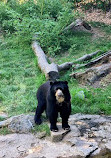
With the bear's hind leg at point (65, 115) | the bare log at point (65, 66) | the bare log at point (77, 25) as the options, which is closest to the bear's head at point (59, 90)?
the bear's hind leg at point (65, 115)

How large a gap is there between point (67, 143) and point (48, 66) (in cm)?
341

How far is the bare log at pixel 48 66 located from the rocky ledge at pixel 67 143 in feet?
6.97

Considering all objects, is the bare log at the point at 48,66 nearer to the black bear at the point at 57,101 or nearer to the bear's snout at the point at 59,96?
the black bear at the point at 57,101

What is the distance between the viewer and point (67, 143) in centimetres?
466

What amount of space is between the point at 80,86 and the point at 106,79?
2.58 feet

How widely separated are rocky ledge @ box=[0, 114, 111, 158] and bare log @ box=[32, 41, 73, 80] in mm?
2124

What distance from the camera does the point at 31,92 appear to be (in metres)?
6.97

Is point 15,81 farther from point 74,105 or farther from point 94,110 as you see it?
point 94,110

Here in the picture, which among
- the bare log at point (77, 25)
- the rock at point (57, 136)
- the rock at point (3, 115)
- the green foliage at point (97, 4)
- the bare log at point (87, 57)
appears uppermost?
the green foliage at point (97, 4)

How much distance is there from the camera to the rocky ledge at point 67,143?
4391 mm

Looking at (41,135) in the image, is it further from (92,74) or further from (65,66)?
(65,66)

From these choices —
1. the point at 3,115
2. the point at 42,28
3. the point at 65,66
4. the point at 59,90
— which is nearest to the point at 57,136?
the point at 59,90

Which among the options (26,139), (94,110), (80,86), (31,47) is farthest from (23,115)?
(31,47)

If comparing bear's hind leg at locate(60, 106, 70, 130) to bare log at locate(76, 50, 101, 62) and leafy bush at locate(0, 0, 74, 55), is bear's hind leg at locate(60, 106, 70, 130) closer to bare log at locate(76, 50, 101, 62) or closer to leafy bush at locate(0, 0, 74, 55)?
bare log at locate(76, 50, 101, 62)
